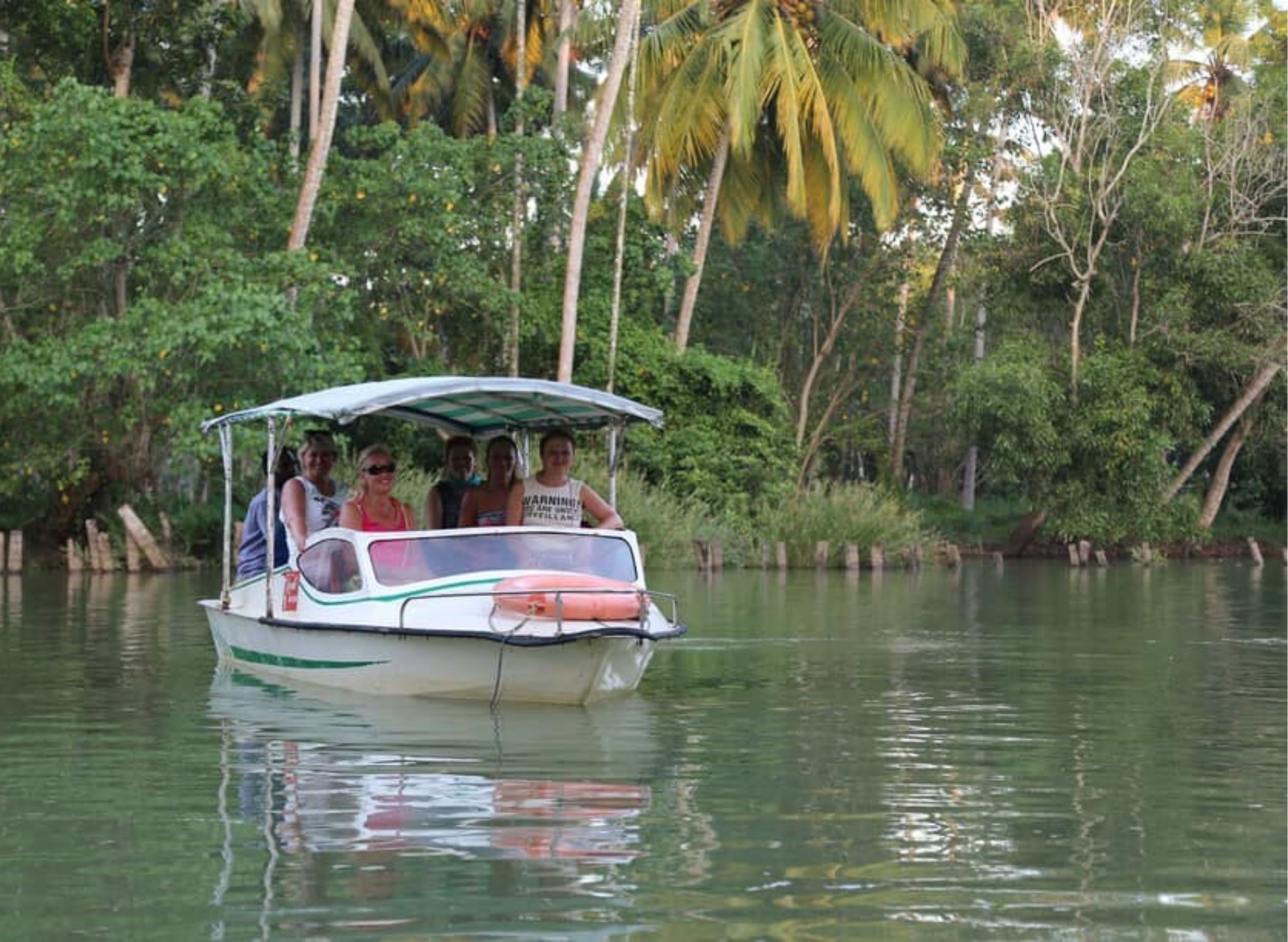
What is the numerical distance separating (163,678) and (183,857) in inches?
331

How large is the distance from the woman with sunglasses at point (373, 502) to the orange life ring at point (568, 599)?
5.59ft

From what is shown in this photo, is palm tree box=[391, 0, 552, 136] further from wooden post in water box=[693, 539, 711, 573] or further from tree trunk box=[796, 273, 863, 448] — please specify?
wooden post in water box=[693, 539, 711, 573]

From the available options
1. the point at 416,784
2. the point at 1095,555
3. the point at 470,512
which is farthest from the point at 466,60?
the point at 416,784

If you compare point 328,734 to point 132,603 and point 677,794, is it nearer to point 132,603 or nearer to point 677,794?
point 677,794

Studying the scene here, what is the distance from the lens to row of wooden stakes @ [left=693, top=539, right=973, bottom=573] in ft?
126

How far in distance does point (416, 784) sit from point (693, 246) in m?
44.3

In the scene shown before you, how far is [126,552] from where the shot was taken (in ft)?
117

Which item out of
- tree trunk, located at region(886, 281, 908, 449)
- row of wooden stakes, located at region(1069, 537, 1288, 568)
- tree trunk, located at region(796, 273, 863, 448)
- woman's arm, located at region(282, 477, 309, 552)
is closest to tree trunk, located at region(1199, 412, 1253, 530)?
row of wooden stakes, located at region(1069, 537, 1288, 568)

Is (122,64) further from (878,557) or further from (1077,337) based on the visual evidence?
(1077,337)

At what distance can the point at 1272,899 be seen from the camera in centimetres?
810

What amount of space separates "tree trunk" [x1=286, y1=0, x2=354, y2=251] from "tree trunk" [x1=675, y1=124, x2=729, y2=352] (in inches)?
367

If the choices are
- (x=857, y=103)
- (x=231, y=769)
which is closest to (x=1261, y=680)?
(x=231, y=769)

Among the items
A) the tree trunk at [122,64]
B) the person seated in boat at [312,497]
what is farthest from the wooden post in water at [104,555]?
the person seated in boat at [312,497]

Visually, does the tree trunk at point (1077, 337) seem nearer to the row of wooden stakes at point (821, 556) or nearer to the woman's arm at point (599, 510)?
the row of wooden stakes at point (821, 556)
